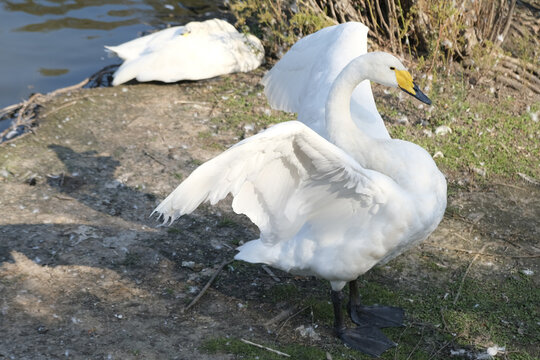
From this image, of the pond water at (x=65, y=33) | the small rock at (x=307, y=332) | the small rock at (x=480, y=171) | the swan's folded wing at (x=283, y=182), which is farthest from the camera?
the pond water at (x=65, y=33)

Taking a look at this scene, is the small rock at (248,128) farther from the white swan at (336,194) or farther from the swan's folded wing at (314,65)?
the white swan at (336,194)

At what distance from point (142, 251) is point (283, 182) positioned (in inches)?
61.6

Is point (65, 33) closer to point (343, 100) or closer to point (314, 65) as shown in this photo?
point (314, 65)

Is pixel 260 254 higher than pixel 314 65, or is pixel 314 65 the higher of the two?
pixel 314 65

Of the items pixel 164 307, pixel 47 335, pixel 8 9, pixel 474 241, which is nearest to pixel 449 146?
pixel 474 241

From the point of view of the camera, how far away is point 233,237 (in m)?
5.29

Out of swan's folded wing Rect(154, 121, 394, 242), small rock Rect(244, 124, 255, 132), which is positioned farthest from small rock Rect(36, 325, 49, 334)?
small rock Rect(244, 124, 255, 132)

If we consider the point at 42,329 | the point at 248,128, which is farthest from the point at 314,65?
the point at 42,329

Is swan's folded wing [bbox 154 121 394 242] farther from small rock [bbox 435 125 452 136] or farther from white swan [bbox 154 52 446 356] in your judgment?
small rock [bbox 435 125 452 136]

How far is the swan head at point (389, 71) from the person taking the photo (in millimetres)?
4188

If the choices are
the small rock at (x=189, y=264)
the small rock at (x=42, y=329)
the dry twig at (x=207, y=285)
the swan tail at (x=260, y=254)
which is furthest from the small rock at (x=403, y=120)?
the small rock at (x=42, y=329)

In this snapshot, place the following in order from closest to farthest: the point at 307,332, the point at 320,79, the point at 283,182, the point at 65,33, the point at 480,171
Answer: the point at 283,182, the point at 307,332, the point at 320,79, the point at 480,171, the point at 65,33

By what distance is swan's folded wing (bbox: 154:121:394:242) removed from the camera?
3438 mm

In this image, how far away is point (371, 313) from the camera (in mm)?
4543
